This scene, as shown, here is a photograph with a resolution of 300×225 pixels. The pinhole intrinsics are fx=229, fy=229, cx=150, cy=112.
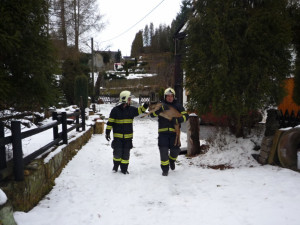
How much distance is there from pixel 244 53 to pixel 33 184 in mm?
4872

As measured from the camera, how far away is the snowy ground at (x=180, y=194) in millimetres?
3053

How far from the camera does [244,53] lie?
517cm

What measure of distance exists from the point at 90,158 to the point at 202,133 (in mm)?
6043

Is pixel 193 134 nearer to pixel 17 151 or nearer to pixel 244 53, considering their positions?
pixel 244 53

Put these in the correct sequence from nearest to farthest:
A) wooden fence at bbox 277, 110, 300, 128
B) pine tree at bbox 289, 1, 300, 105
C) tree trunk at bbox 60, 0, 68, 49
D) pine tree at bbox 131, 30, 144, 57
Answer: wooden fence at bbox 277, 110, 300, 128
pine tree at bbox 289, 1, 300, 105
tree trunk at bbox 60, 0, 68, 49
pine tree at bbox 131, 30, 144, 57

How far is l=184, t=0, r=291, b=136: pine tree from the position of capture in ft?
16.1

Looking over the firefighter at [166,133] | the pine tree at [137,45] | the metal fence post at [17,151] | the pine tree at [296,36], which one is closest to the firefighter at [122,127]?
the firefighter at [166,133]

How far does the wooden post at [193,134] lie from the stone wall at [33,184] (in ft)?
11.2

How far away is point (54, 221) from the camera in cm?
298

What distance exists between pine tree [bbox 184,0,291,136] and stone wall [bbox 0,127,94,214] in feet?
12.0

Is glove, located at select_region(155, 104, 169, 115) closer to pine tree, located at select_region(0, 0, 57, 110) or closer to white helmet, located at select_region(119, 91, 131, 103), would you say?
white helmet, located at select_region(119, 91, 131, 103)

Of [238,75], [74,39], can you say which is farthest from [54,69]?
[74,39]

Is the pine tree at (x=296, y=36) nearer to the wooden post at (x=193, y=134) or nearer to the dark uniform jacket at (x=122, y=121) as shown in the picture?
the wooden post at (x=193, y=134)

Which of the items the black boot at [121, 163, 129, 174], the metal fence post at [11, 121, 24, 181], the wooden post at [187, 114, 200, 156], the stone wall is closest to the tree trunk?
the wooden post at [187, 114, 200, 156]
